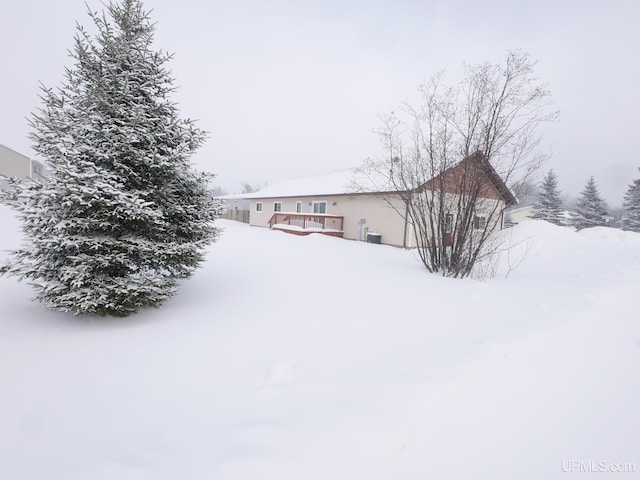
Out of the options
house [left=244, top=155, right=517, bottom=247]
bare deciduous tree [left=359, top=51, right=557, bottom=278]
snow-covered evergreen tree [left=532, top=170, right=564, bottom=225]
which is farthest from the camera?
snow-covered evergreen tree [left=532, top=170, right=564, bottom=225]

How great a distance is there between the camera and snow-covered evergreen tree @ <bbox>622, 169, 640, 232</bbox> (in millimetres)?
32656

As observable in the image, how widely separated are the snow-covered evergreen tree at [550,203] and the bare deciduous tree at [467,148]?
33.3 metres

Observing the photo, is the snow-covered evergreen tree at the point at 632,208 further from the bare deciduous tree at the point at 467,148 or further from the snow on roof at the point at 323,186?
the bare deciduous tree at the point at 467,148

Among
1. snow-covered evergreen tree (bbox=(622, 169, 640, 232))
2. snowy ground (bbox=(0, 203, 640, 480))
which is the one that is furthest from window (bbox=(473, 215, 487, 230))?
snow-covered evergreen tree (bbox=(622, 169, 640, 232))

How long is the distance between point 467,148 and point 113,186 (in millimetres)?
7112

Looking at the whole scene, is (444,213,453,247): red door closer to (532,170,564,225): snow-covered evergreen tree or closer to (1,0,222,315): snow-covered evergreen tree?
(1,0,222,315): snow-covered evergreen tree

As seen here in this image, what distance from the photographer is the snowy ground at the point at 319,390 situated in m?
1.69

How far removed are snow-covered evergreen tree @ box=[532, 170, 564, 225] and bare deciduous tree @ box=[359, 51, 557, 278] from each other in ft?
109

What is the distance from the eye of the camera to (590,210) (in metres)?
32.8

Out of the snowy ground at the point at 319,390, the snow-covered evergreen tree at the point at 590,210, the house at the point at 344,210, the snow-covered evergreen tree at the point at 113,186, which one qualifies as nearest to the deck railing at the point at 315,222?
the house at the point at 344,210

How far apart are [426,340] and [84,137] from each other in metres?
4.89

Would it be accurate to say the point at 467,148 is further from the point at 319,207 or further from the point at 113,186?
the point at 319,207

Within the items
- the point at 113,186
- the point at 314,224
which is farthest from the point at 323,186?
the point at 113,186

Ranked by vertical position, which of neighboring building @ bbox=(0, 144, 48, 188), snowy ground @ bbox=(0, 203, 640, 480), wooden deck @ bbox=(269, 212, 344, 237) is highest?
neighboring building @ bbox=(0, 144, 48, 188)
